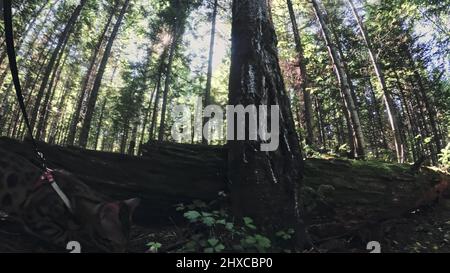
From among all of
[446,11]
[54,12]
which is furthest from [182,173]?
[54,12]

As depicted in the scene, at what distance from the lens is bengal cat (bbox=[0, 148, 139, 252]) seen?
4738 millimetres

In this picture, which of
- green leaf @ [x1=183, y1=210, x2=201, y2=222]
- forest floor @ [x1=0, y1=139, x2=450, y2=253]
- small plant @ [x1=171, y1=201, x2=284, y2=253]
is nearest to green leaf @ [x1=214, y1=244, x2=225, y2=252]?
small plant @ [x1=171, y1=201, x2=284, y2=253]

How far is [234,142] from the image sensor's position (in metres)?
5.63

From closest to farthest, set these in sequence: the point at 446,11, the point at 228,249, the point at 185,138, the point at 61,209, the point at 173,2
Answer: the point at 228,249 < the point at 61,209 < the point at 446,11 < the point at 173,2 < the point at 185,138

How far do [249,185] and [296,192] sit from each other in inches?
32.1

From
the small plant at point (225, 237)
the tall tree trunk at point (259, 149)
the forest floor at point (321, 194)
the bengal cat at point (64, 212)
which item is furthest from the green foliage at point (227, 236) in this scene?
the bengal cat at point (64, 212)

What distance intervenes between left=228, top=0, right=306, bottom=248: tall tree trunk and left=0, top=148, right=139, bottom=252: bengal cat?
1.79 meters

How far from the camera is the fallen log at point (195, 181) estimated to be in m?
5.98

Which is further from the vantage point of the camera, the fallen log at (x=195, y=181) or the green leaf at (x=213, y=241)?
the fallen log at (x=195, y=181)

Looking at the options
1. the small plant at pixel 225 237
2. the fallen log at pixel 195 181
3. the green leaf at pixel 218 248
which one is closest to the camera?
the green leaf at pixel 218 248

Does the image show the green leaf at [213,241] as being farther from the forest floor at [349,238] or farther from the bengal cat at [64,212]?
the bengal cat at [64,212]

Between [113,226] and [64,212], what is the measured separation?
0.85 meters

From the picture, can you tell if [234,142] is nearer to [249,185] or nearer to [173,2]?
[249,185]

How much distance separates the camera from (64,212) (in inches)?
196
